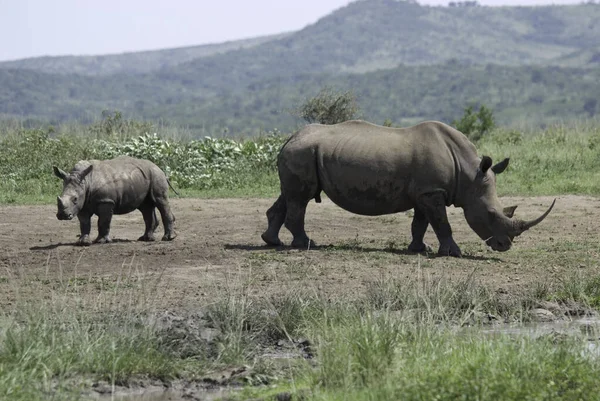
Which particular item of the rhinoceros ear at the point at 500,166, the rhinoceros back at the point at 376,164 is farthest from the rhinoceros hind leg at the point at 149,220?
the rhinoceros ear at the point at 500,166

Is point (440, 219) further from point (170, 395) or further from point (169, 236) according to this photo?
point (170, 395)

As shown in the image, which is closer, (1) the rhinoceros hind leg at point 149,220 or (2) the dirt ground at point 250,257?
(2) the dirt ground at point 250,257

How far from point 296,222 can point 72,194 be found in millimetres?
2849

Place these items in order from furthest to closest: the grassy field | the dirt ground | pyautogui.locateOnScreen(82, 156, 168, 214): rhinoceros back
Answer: pyautogui.locateOnScreen(82, 156, 168, 214): rhinoceros back → the dirt ground → the grassy field

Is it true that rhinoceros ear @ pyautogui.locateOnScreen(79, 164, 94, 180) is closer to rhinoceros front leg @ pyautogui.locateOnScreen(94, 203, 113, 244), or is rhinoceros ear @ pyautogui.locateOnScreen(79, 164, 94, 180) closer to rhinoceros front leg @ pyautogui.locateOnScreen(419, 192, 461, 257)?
rhinoceros front leg @ pyautogui.locateOnScreen(94, 203, 113, 244)

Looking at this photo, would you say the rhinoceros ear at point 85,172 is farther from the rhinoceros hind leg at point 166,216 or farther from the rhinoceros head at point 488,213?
the rhinoceros head at point 488,213

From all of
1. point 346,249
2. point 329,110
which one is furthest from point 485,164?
point 329,110

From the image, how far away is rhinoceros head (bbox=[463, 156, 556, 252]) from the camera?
48.8ft

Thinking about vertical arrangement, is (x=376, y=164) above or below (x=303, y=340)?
above

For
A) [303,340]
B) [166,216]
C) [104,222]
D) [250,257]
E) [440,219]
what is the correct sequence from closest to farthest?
[303,340] < [250,257] < [440,219] < [104,222] < [166,216]

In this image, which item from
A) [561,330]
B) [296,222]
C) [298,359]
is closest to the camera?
[298,359]

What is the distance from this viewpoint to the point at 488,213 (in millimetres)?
14945

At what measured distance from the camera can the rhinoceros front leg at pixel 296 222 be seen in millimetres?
15352

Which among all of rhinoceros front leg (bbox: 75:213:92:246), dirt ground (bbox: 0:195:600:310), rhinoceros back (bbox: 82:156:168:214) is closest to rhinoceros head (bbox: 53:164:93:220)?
rhinoceros back (bbox: 82:156:168:214)
